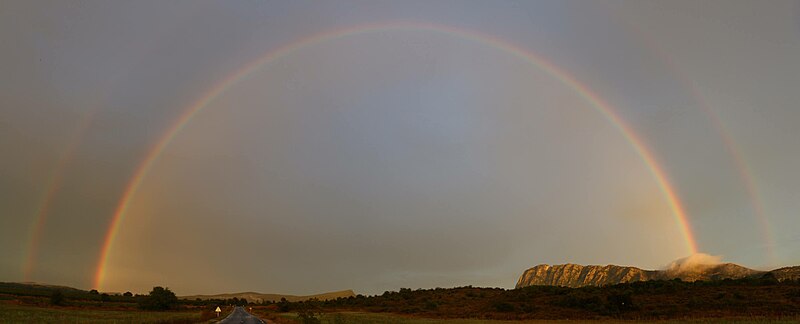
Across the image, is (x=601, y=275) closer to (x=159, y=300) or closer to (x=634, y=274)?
(x=634, y=274)

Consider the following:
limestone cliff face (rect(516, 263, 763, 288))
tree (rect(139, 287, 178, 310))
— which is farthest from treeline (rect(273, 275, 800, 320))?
tree (rect(139, 287, 178, 310))

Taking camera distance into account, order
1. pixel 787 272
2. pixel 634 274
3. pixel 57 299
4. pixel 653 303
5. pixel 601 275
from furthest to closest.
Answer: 1. pixel 601 275
2. pixel 634 274
3. pixel 787 272
4. pixel 57 299
5. pixel 653 303

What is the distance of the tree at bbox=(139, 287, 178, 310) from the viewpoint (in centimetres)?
11531

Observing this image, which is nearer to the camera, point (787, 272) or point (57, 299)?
point (57, 299)

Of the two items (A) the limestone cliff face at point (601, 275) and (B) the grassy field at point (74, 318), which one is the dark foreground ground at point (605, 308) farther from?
(A) the limestone cliff face at point (601, 275)

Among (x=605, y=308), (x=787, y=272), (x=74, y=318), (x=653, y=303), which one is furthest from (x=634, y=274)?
(x=74, y=318)

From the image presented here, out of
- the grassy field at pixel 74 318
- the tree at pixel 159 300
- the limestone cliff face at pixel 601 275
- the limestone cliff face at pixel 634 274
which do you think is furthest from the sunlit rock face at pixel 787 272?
the tree at pixel 159 300

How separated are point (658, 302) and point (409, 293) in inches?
3189

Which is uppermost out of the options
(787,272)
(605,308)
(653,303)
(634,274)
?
(634,274)

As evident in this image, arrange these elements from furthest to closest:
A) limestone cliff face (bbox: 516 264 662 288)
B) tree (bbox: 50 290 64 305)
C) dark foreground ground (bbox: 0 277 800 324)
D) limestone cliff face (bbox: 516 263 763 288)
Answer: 1. limestone cliff face (bbox: 516 264 662 288)
2. limestone cliff face (bbox: 516 263 763 288)
3. tree (bbox: 50 290 64 305)
4. dark foreground ground (bbox: 0 277 800 324)

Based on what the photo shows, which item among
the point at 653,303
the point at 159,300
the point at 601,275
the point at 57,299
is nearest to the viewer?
the point at 653,303

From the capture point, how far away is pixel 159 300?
386ft

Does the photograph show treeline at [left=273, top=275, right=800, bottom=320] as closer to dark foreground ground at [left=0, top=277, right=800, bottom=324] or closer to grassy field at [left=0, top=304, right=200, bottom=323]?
dark foreground ground at [left=0, top=277, right=800, bottom=324]

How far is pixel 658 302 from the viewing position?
71062 mm
